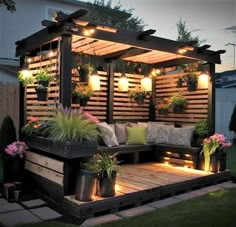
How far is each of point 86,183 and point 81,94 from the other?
8.72 ft

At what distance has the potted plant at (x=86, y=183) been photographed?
414 centimetres

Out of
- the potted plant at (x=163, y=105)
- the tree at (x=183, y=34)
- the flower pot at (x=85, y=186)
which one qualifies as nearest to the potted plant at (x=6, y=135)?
the flower pot at (x=85, y=186)

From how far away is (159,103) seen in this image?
316 inches

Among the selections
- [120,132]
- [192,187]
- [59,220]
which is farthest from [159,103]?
[59,220]

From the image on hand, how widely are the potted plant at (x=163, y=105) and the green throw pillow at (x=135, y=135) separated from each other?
114 cm

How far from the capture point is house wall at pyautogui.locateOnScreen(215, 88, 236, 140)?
41.4 feet

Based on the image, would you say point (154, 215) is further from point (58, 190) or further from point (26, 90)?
point (26, 90)

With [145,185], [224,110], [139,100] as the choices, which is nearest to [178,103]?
[139,100]

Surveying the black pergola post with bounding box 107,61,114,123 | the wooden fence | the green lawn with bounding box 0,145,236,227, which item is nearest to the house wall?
the black pergola post with bounding box 107,61,114,123

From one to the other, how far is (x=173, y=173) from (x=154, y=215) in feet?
6.53

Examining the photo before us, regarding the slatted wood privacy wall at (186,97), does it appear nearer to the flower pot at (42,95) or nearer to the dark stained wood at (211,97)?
the dark stained wood at (211,97)

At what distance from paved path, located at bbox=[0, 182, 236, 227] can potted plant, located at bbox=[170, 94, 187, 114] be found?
3.01 m

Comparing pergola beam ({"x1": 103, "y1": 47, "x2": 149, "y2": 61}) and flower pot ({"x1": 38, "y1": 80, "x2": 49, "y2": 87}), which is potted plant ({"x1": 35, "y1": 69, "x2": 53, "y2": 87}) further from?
pergola beam ({"x1": 103, "y1": 47, "x2": 149, "y2": 61})

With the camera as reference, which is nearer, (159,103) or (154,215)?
(154,215)
